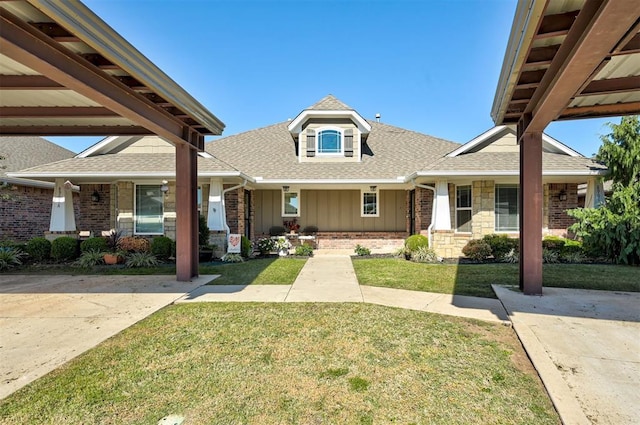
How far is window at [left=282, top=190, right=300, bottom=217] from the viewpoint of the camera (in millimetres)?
12914

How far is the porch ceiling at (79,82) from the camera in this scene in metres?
3.04

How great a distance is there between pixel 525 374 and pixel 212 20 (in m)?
10.9

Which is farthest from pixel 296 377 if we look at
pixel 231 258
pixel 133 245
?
pixel 133 245

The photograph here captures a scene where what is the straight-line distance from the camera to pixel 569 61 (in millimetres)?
3207

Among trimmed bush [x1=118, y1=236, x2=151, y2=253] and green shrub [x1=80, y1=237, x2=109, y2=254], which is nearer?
green shrub [x1=80, y1=237, x2=109, y2=254]

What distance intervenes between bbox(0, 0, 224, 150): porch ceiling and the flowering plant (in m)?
6.04

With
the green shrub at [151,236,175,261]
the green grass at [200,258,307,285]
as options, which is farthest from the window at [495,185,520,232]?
the green shrub at [151,236,175,261]

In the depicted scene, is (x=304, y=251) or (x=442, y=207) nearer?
(x=442, y=207)

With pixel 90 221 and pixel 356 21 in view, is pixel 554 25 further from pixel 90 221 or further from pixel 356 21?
pixel 90 221

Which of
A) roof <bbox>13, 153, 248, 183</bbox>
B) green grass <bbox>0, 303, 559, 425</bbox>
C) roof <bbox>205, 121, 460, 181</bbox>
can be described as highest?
roof <bbox>205, 121, 460, 181</bbox>

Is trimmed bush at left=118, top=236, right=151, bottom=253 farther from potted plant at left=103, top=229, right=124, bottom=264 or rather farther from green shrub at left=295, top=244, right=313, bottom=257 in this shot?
green shrub at left=295, top=244, right=313, bottom=257

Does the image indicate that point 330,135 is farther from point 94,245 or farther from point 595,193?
point 595,193

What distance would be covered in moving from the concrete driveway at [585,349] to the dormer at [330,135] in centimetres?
867

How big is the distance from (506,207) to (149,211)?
12.6m
